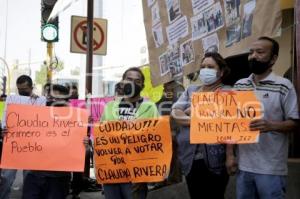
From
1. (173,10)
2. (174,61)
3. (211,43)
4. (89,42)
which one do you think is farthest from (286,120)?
(89,42)

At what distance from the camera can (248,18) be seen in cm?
478

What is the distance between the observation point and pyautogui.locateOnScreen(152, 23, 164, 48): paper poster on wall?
20.1 feet

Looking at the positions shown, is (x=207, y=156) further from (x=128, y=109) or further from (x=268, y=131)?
(x=128, y=109)

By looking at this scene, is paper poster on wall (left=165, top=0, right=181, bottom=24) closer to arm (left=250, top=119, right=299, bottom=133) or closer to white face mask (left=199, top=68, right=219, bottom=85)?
white face mask (left=199, top=68, right=219, bottom=85)

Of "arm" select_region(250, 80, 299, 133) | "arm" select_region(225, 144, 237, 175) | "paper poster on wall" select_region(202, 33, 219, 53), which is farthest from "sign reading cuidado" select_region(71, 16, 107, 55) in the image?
"arm" select_region(250, 80, 299, 133)

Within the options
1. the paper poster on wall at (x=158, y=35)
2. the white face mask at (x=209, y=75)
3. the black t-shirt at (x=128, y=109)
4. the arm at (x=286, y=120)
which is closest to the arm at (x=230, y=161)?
the arm at (x=286, y=120)

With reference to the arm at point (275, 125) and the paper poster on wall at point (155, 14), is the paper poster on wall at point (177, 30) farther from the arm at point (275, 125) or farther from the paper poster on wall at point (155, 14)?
the arm at point (275, 125)

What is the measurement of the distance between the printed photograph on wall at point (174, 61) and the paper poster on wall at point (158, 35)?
0.21 metres

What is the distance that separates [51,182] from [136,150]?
103cm

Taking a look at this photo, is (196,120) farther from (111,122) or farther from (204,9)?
(204,9)

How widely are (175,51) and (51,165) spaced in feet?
6.18

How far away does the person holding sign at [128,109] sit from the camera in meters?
4.86

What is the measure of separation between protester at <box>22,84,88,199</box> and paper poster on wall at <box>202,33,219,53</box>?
154 centimetres

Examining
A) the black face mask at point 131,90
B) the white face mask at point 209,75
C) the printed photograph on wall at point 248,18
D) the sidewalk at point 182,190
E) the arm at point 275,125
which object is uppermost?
the printed photograph on wall at point 248,18
